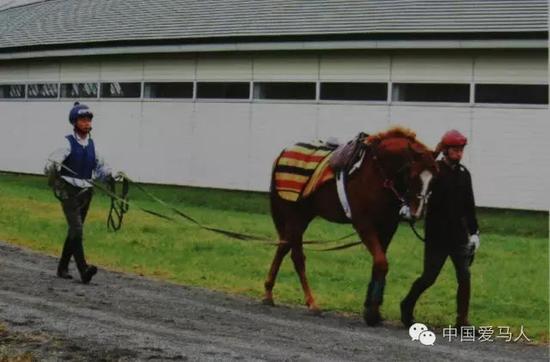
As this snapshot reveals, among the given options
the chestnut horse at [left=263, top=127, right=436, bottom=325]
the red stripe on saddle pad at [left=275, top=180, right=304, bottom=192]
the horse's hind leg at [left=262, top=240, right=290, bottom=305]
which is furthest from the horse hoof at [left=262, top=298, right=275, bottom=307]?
the chestnut horse at [left=263, top=127, right=436, bottom=325]

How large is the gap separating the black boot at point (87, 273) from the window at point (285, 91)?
16.5 meters

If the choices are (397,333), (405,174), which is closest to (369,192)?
(405,174)

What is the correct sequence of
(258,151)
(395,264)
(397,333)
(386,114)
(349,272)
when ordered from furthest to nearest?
(258,151), (386,114), (395,264), (349,272), (397,333)

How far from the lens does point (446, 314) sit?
11.0 metres

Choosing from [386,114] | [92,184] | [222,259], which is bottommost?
[222,259]

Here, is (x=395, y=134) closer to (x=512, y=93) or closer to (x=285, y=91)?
(x=512, y=93)

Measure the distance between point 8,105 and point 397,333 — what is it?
30890 millimetres

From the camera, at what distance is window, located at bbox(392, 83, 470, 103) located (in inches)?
965

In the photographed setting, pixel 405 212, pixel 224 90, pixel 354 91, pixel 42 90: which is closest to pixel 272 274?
pixel 405 212

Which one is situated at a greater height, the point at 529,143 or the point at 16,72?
the point at 16,72

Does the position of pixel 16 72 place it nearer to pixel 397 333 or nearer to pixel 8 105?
pixel 8 105

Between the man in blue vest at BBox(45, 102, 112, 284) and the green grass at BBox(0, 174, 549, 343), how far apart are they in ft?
7.67

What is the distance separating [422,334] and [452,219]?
1224mm

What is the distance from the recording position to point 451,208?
928cm
